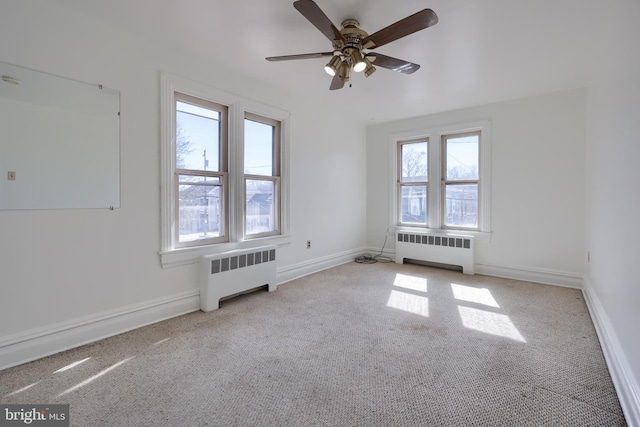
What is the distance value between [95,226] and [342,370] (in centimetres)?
217

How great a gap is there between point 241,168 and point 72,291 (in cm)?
184

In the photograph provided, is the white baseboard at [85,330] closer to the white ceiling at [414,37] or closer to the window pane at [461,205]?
the white ceiling at [414,37]

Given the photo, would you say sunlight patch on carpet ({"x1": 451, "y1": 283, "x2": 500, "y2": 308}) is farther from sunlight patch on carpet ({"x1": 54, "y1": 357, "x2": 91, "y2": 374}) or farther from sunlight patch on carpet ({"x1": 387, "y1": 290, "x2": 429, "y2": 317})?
sunlight patch on carpet ({"x1": 54, "y1": 357, "x2": 91, "y2": 374})

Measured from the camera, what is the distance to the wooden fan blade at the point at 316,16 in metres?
1.64

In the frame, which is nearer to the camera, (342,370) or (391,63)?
(342,370)

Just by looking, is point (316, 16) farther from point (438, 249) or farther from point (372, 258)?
point (372, 258)

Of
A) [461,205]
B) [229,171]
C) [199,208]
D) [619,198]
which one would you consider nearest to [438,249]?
[461,205]

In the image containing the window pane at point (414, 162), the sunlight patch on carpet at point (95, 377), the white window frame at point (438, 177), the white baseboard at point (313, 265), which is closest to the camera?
the sunlight patch on carpet at point (95, 377)

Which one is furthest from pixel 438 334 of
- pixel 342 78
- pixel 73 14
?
pixel 73 14

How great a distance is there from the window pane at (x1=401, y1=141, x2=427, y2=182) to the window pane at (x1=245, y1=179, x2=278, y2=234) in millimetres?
2499

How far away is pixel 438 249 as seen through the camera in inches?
173

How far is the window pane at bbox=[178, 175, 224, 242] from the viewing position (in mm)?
2820

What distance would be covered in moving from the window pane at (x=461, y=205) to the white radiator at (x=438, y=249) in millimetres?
338

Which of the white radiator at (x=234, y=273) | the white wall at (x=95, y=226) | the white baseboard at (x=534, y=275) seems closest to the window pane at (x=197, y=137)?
the white wall at (x=95, y=226)
